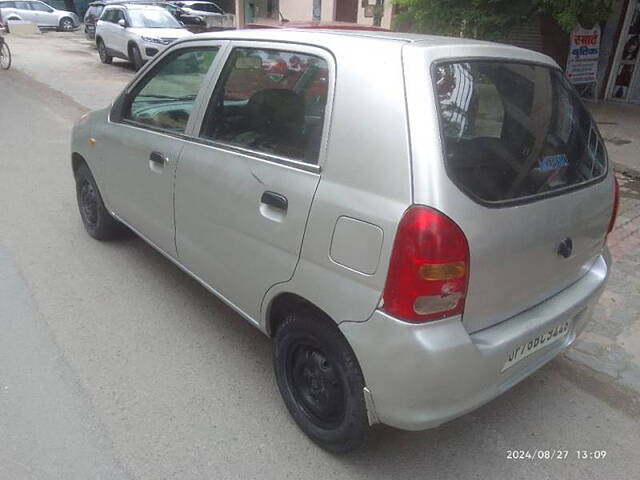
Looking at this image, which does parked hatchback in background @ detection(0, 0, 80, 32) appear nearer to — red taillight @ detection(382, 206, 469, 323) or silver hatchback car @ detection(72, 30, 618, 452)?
silver hatchback car @ detection(72, 30, 618, 452)

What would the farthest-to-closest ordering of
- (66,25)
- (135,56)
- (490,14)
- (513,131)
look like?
(66,25) → (135,56) → (490,14) → (513,131)

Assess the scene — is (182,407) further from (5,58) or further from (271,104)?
(5,58)

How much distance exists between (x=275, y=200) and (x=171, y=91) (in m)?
1.54

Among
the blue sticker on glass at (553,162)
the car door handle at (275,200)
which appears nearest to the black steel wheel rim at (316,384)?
the car door handle at (275,200)

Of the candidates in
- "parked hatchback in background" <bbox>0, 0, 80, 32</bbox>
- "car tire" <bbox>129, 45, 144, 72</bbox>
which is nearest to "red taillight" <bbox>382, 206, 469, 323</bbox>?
"car tire" <bbox>129, 45, 144, 72</bbox>

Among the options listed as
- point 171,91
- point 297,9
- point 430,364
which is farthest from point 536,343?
point 297,9

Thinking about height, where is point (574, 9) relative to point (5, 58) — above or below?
above

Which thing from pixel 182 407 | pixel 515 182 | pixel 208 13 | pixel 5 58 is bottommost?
pixel 182 407

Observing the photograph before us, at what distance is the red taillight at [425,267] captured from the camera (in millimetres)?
1780

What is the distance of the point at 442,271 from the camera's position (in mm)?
1823

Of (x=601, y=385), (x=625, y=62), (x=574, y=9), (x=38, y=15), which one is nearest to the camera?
(x=601, y=385)

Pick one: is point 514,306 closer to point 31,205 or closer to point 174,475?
point 174,475

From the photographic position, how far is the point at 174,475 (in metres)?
2.19

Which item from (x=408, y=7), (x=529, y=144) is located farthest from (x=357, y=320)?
(x=408, y=7)
